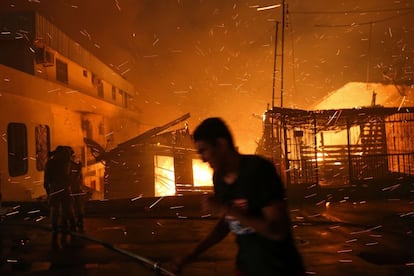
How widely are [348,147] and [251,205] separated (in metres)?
12.9

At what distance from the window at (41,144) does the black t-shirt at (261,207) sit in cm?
1508

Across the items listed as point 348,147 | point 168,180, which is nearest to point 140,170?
point 168,180

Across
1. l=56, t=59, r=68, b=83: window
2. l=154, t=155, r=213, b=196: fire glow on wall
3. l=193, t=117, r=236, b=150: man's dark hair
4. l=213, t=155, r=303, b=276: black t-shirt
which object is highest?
l=56, t=59, r=68, b=83: window

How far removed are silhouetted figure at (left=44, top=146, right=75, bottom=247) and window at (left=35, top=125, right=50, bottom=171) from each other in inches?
317

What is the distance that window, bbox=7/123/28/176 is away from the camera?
13.9 metres

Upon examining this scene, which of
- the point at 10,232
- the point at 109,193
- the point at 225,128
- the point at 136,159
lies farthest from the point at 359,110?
the point at 225,128

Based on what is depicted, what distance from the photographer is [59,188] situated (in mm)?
8250

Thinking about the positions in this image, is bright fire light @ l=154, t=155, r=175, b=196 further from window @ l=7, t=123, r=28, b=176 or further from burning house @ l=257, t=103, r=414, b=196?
window @ l=7, t=123, r=28, b=176

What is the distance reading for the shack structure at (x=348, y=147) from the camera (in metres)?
14.1

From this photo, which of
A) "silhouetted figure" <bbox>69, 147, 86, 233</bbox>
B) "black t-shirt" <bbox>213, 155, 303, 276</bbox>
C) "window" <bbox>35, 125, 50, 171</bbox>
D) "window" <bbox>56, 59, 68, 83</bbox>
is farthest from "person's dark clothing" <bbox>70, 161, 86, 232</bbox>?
"window" <bbox>56, 59, 68, 83</bbox>

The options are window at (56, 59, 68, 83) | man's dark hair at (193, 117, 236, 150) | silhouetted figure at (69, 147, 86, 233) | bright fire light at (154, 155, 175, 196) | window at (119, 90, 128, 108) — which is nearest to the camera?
man's dark hair at (193, 117, 236, 150)

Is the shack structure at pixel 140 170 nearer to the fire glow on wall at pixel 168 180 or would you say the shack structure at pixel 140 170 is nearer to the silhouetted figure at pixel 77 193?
the fire glow on wall at pixel 168 180

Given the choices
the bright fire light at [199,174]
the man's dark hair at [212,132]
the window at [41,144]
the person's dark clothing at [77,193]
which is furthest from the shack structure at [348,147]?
the man's dark hair at [212,132]

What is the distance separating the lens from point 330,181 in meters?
16.6
